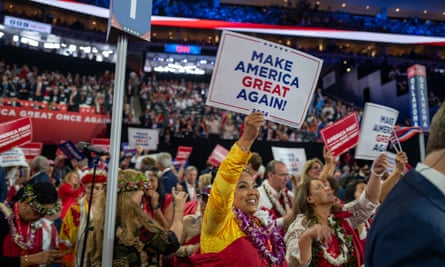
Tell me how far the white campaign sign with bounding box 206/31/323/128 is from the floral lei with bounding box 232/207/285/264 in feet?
2.05

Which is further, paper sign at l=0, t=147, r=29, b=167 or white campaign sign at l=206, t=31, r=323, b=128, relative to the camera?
paper sign at l=0, t=147, r=29, b=167

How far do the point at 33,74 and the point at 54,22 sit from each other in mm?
6634

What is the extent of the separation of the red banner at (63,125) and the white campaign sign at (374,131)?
10.4m

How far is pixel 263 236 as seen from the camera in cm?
236

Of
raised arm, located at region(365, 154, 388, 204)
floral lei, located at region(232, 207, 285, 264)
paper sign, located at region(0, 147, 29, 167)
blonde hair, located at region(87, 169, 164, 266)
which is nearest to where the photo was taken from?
floral lei, located at region(232, 207, 285, 264)

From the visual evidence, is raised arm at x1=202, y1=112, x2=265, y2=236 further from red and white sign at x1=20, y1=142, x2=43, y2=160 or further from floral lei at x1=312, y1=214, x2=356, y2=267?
red and white sign at x1=20, y1=142, x2=43, y2=160

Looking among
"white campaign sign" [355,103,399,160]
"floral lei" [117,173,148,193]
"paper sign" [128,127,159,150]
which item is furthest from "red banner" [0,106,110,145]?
"floral lei" [117,173,148,193]

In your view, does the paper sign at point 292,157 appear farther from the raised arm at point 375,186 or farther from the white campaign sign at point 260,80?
the white campaign sign at point 260,80

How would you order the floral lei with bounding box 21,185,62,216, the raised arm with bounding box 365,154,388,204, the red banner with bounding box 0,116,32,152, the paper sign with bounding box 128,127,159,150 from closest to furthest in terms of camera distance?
the floral lei with bounding box 21,185,62,216
the raised arm with bounding box 365,154,388,204
the red banner with bounding box 0,116,32,152
the paper sign with bounding box 128,127,159,150

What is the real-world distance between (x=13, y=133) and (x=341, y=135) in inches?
163

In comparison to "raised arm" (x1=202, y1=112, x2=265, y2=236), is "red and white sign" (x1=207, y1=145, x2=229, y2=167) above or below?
below

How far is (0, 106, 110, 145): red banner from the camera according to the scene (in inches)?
489

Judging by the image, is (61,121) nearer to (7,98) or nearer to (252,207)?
(7,98)

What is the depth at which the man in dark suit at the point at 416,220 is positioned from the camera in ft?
3.14
